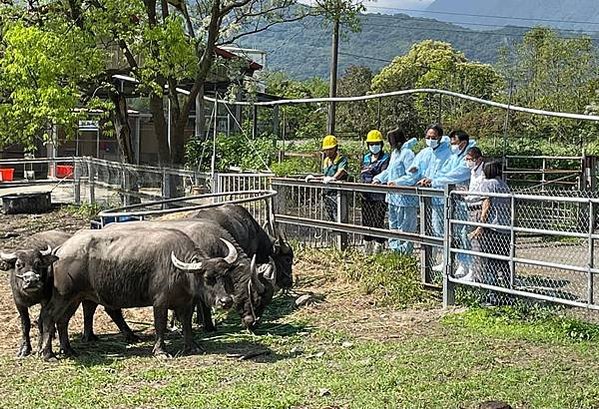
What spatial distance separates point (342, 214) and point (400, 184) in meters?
1.22

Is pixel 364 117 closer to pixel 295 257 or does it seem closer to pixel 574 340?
pixel 295 257

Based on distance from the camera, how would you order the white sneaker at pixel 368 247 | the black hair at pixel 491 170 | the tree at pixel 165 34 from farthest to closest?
the tree at pixel 165 34 → the white sneaker at pixel 368 247 → the black hair at pixel 491 170

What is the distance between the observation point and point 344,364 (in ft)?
30.7

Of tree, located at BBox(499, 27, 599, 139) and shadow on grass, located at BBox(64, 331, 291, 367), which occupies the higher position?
tree, located at BBox(499, 27, 599, 139)

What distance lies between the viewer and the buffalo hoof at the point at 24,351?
34.7 ft

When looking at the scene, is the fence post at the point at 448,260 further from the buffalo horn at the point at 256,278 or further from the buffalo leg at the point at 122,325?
the buffalo leg at the point at 122,325

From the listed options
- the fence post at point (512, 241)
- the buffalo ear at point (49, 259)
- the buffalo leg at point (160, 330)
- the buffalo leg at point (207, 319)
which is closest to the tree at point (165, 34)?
the buffalo leg at point (207, 319)

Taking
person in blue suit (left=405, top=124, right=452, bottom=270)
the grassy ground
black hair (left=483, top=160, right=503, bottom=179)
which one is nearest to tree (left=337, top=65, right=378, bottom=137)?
person in blue suit (left=405, top=124, right=452, bottom=270)

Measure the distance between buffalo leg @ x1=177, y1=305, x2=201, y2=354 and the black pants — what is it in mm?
4295

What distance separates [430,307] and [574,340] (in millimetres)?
2469

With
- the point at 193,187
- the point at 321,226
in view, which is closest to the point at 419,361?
the point at 321,226

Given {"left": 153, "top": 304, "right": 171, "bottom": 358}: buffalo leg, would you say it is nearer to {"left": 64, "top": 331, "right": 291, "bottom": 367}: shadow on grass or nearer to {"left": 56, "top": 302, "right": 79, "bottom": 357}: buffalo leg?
{"left": 64, "top": 331, "right": 291, "bottom": 367}: shadow on grass

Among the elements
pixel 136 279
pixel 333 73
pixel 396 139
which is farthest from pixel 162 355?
pixel 333 73

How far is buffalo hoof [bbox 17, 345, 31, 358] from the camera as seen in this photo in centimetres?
1057
